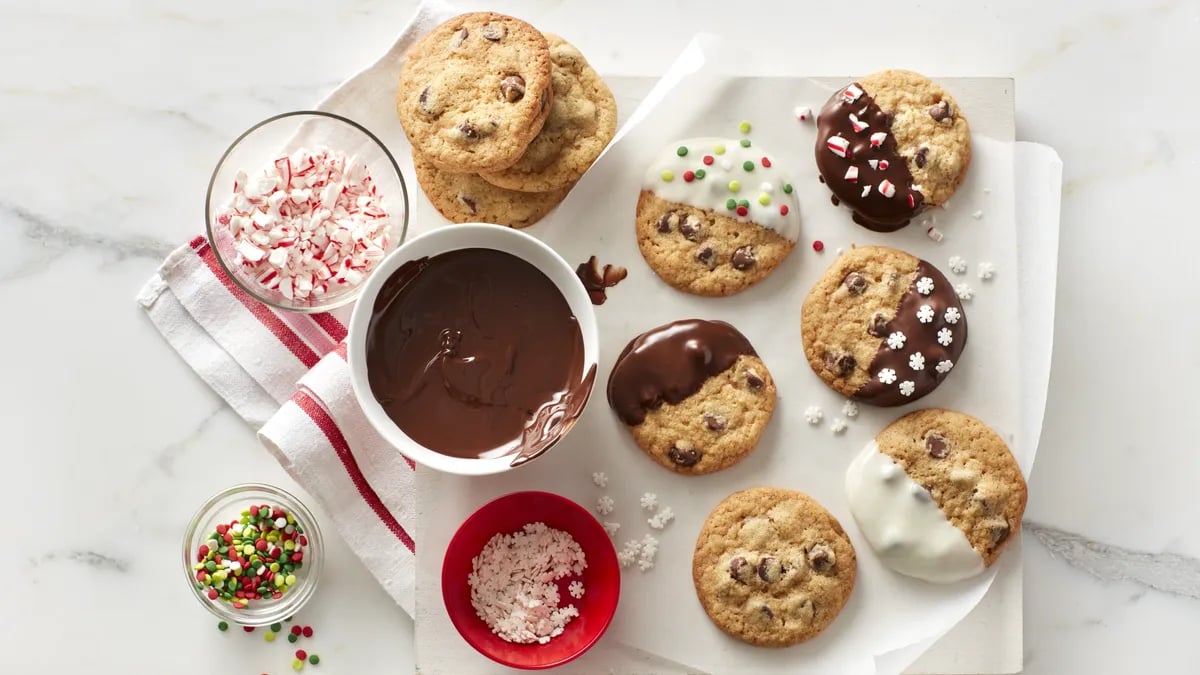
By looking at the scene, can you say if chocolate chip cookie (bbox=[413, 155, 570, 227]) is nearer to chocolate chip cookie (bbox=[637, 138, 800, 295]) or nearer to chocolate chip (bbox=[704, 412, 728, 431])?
chocolate chip cookie (bbox=[637, 138, 800, 295])

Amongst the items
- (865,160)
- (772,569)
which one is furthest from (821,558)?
(865,160)

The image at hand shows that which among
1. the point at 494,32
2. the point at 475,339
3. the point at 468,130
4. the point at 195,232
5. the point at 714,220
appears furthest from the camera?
the point at 195,232

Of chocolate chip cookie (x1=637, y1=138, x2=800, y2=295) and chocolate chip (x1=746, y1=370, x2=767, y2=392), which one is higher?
chocolate chip cookie (x1=637, y1=138, x2=800, y2=295)

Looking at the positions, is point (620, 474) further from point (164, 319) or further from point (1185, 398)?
point (1185, 398)

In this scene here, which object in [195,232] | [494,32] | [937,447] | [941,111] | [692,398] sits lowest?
[937,447]

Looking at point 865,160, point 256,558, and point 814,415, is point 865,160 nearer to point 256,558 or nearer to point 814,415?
point 814,415

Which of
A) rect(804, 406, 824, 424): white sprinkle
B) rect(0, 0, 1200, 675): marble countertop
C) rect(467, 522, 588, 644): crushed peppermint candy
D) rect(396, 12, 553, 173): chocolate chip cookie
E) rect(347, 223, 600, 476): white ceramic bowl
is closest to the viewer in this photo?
rect(347, 223, 600, 476): white ceramic bowl

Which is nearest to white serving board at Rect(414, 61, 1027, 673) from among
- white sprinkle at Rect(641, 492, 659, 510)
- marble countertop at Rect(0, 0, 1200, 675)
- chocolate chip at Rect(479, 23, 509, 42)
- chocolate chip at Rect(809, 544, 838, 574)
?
white sprinkle at Rect(641, 492, 659, 510)
